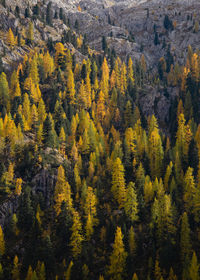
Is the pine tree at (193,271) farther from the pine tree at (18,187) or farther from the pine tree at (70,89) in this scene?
the pine tree at (70,89)

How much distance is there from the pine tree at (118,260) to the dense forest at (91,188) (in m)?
0.22

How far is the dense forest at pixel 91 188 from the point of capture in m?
64.7

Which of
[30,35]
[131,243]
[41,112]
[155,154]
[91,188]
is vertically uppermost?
[30,35]

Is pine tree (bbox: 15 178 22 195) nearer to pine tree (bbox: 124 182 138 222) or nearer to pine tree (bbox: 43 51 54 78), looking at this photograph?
pine tree (bbox: 124 182 138 222)

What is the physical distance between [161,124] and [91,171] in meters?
60.4

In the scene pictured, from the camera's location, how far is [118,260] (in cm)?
6269

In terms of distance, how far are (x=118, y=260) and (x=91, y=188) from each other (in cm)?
2146

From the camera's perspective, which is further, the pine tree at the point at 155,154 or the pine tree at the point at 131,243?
the pine tree at the point at 155,154

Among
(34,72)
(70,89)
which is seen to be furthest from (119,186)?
(34,72)

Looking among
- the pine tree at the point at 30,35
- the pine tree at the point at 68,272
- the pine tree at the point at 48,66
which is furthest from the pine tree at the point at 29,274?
the pine tree at the point at 30,35

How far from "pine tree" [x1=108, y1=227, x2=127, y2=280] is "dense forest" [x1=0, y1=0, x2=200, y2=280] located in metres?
0.22

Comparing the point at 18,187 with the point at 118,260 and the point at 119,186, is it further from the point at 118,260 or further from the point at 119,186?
the point at 118,260

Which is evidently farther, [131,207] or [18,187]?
[18,187]

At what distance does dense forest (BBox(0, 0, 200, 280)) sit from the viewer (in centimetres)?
6469
